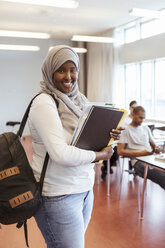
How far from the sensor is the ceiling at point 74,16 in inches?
242

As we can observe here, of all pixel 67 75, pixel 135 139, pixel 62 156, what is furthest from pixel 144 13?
pixel 62 156

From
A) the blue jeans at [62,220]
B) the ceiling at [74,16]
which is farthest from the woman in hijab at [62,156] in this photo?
the ceiling at [74,16]

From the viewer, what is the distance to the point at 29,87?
387 inches

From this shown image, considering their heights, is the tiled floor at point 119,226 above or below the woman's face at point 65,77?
below

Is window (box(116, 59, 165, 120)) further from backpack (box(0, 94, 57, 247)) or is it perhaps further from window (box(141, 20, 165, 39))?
backpack (box(0, 94, 57, 247))

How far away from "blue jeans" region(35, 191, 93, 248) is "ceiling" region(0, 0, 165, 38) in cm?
557

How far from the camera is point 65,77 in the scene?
1.20m

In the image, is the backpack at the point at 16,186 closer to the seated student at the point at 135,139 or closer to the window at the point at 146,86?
the seated student at the point at 135,139

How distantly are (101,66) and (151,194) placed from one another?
6067 millimetres

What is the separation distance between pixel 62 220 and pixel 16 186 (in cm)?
23

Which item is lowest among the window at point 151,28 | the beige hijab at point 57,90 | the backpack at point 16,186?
the backpack at point 16,186

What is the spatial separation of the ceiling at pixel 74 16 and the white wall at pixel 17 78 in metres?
1.06

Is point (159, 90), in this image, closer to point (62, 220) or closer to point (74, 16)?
point (74, 16)

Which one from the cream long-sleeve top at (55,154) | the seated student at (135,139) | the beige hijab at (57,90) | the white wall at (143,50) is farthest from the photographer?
the white wall at (143,50)
